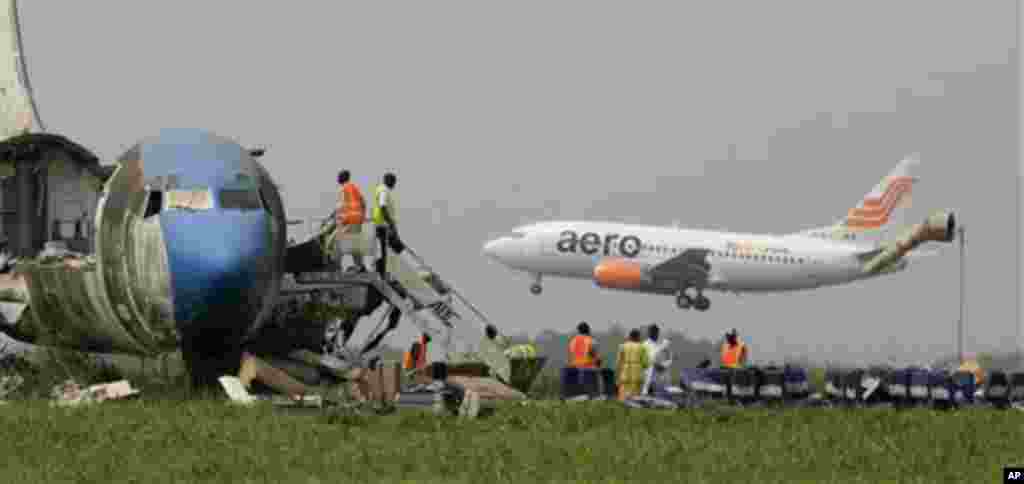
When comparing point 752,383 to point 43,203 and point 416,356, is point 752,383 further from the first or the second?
point 43,203

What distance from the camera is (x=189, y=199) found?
29516 millimetres

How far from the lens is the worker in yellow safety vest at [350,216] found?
115ft

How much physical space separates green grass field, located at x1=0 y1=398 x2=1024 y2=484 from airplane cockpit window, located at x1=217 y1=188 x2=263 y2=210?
9.90ft

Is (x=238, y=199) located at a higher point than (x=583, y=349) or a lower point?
higher

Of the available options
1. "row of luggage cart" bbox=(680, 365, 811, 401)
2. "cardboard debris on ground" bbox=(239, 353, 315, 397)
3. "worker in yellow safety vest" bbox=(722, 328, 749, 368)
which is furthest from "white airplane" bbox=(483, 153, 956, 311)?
"cardboard debris on ground" bbox=(239, 353, 315, 397)

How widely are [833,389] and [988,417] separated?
5265 millimetres

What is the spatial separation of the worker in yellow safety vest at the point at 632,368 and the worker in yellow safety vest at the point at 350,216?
4.79 metres

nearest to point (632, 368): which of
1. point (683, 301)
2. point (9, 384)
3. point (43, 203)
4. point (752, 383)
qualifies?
point (752, 383)

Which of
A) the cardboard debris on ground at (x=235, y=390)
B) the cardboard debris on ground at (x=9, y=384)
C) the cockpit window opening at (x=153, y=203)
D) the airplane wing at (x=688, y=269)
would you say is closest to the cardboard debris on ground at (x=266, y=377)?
the cardboard debris on ground at (x=235, y=390)

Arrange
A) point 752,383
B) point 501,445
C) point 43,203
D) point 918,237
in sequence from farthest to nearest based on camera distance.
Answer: point 918,237 → point 43,203 → point 752,383 → point 501,445

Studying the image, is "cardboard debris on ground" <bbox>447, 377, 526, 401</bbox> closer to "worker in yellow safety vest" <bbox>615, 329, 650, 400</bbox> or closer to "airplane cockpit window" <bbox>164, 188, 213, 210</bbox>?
"worker in yellow safety vest" <bbox>615, 329, 650, 400</bbox>

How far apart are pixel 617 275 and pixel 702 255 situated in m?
5.50

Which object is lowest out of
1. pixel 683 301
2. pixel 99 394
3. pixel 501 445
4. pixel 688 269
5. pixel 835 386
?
pixel 501 445

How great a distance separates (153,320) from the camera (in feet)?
96.3
